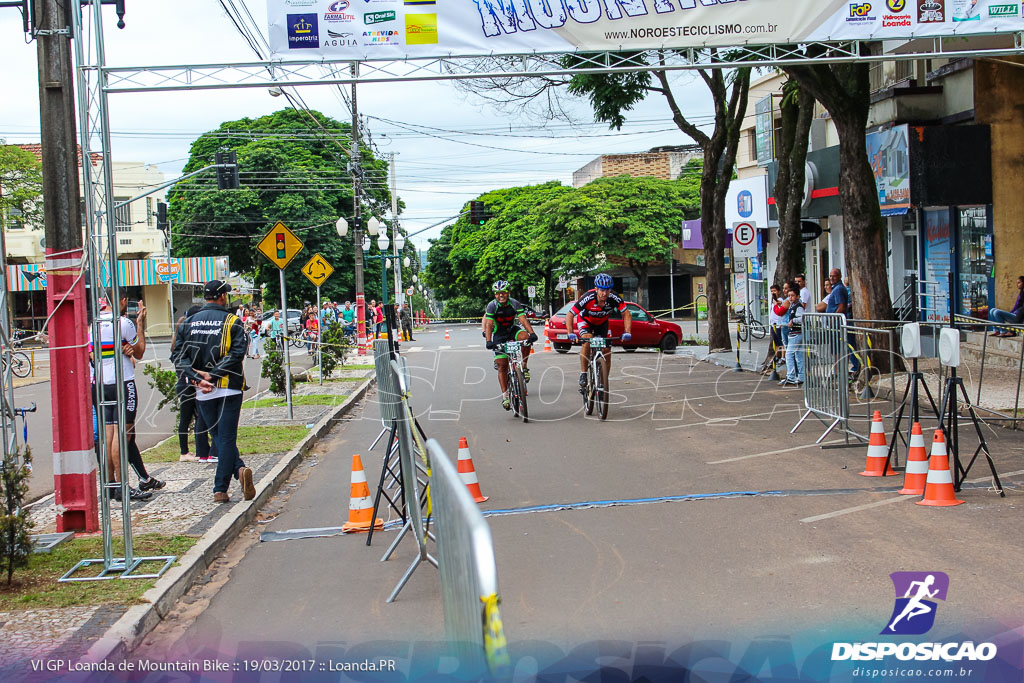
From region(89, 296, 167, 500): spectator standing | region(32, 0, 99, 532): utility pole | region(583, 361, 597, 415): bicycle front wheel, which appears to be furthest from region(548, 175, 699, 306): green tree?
region(32, 0, 99, 532): utility pole

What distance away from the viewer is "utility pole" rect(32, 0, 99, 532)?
749cm

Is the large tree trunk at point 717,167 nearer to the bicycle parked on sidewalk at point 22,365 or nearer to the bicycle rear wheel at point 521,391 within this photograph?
the bicycle rear wheel at point 521,391

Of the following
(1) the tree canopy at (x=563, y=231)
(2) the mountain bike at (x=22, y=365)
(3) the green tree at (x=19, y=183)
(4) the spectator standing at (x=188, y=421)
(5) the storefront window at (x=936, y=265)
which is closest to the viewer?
(4) the spectator standing at (x=188, y=421)

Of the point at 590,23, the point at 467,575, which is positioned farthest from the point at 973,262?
the point at 467,575

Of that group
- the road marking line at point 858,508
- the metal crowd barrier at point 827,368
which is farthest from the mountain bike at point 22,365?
the road marking line at point 858,508

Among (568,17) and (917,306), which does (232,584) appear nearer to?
(568,17)

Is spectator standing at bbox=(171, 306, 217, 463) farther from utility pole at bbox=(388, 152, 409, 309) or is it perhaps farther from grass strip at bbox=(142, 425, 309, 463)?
utility pole at bbox=(388, 152, 409, 309)

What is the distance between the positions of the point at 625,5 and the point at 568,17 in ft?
2.24

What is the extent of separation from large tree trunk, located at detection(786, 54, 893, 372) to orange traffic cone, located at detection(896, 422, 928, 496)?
7.61 m

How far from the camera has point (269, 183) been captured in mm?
57219

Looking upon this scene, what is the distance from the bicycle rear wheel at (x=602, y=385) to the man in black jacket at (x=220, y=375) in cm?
599

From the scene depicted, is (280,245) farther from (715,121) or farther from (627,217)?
(627,217)

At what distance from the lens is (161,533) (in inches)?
309

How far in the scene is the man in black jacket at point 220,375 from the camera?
8.97 meters
